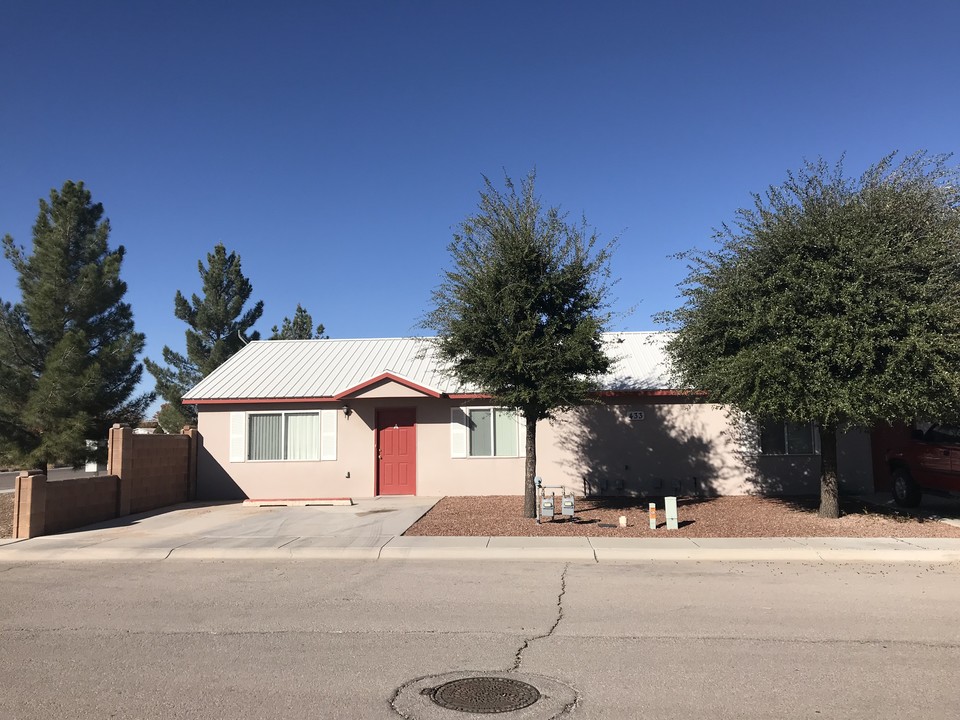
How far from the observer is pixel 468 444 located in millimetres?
18516

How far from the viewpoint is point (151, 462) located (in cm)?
1673

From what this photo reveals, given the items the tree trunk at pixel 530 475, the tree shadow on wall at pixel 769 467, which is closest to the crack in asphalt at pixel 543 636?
the tree trunk at pixel 530 475

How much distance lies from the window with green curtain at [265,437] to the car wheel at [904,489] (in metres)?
14.7

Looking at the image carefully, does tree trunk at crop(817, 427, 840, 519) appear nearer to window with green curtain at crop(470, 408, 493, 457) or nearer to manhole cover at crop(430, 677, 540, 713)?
window with green curtain at crop(470, 408, 493, 457)

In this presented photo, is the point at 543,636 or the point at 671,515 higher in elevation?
the point at 671,515

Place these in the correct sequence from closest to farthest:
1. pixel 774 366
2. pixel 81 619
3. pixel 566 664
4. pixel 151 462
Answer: pixel 566 664
pixel 81 619
pixel 774 366
pixel 151 462

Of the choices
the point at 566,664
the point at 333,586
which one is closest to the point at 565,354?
the point at 333,586

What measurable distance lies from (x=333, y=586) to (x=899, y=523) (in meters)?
10.6

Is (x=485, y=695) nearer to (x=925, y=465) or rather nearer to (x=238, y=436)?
(x=925, y=465)

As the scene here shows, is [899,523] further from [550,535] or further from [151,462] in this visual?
[151,462]

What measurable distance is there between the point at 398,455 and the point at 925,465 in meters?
12.0

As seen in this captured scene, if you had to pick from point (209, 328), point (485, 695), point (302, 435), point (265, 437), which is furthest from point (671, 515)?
point (209, 328)

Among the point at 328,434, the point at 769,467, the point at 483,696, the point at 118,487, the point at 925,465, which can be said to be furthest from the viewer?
the point at 328,434

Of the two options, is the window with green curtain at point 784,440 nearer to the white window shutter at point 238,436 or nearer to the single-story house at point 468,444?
the single-story house at point 468,444
